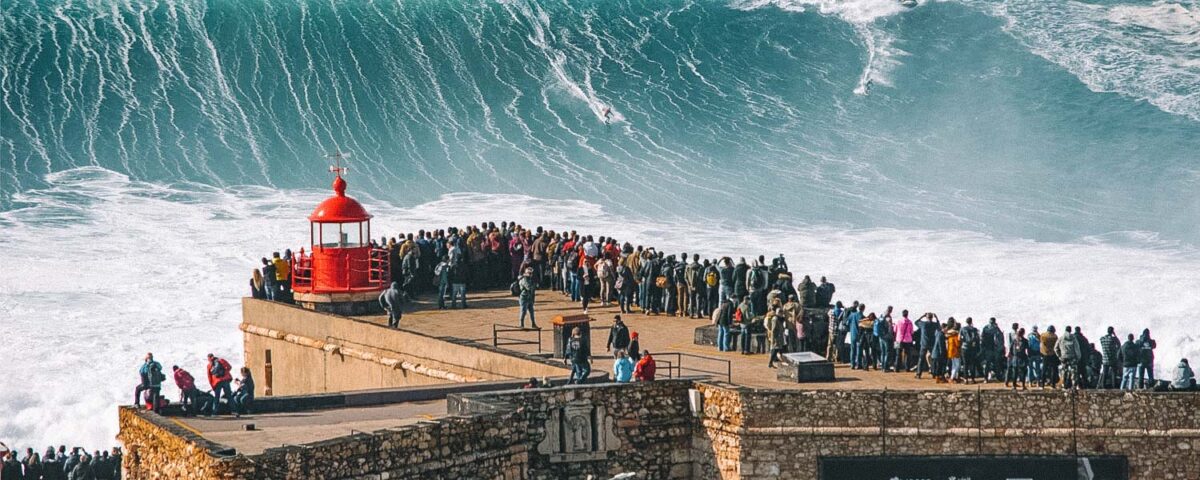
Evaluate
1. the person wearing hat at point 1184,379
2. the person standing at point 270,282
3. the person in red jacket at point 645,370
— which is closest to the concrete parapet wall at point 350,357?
the person standing at point 270,282

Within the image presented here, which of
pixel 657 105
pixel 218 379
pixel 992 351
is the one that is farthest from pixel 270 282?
pixel 657 105

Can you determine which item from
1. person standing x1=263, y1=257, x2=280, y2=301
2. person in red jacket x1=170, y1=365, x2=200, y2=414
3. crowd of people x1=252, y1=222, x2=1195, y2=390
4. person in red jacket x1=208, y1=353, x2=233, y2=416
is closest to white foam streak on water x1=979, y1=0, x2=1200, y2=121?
crowd of people x1=252, y1=222, x2=1195, y2=390

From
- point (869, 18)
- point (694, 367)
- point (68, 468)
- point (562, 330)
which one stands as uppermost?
point (869, 18)

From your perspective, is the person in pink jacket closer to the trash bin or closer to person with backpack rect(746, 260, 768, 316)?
person with backpack rect(746, 260, 768, 316)

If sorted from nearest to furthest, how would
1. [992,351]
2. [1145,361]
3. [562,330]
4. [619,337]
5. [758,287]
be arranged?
[1145,361], [992,351], [619,337], [562,330], [758,287]

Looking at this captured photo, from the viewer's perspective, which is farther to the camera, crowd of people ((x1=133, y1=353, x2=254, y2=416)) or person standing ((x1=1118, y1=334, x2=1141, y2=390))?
person standing ((x1=1118, y1=334, x2=1141, y2=390))

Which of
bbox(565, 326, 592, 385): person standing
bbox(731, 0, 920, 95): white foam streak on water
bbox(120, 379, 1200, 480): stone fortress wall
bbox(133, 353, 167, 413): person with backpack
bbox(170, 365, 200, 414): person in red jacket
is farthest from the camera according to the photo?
bbox(731, 0, 920, 95): white foam streak on water

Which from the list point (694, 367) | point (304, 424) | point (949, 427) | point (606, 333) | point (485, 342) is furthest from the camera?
point (606, 333)

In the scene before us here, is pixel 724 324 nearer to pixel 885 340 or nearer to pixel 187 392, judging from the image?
pixel 885 340
